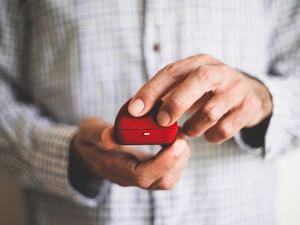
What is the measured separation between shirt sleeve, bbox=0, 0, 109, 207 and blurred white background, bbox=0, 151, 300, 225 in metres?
Result: 0.23

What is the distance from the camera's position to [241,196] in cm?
56

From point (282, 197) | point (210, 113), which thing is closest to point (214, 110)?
point (210, 113)

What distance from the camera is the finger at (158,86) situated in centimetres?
34

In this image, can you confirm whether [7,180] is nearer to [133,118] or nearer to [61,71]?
[61,71]

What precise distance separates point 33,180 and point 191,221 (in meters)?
0.28

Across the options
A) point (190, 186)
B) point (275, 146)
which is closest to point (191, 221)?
point (190, 186)

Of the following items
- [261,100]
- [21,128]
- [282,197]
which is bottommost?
[282,197]

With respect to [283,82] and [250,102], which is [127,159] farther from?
[283,82]

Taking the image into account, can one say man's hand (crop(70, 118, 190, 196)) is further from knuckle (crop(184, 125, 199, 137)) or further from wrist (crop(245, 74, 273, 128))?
wrist (crop(245, 74, 273, 128))

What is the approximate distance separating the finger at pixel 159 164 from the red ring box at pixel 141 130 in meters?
0.02

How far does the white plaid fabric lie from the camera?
52 centimetres

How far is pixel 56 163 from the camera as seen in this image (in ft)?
1.73

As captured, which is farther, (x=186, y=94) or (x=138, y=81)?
(x=138, y=81)

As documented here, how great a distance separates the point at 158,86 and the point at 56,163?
0.26m
